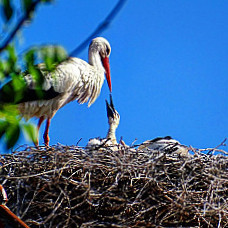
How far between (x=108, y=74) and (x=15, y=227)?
13.6ft

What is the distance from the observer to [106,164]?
329 cm

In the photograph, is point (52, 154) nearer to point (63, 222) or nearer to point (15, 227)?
point (63, 222)

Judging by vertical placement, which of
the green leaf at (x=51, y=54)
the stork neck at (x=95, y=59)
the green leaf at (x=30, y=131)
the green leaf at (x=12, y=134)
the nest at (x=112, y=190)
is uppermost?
the stork neck at (x=95, y=59)

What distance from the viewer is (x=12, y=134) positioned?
39.7 inches

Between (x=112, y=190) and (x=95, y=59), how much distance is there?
3.18m

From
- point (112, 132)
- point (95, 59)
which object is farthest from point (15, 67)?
point (95, 59)

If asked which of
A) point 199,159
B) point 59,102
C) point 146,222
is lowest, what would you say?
point 146,222

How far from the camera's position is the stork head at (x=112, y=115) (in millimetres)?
5513

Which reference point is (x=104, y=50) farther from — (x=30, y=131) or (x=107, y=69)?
(x=30, y=131)

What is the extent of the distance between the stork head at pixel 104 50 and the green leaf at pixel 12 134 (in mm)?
5193

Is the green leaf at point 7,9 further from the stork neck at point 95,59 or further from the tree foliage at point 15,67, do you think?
the stork neck at point 95,59

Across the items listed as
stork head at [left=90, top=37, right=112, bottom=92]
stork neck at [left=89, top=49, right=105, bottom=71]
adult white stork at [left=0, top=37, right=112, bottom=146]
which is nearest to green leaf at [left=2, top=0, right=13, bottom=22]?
adult white stork at [left=0, top=37, right=112, bottom=146]

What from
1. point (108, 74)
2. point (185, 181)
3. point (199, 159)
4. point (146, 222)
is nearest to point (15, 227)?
point (146, 222)

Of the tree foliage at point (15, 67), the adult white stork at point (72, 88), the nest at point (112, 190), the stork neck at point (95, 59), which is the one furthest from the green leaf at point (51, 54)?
the stork neck at point (95, 59)
